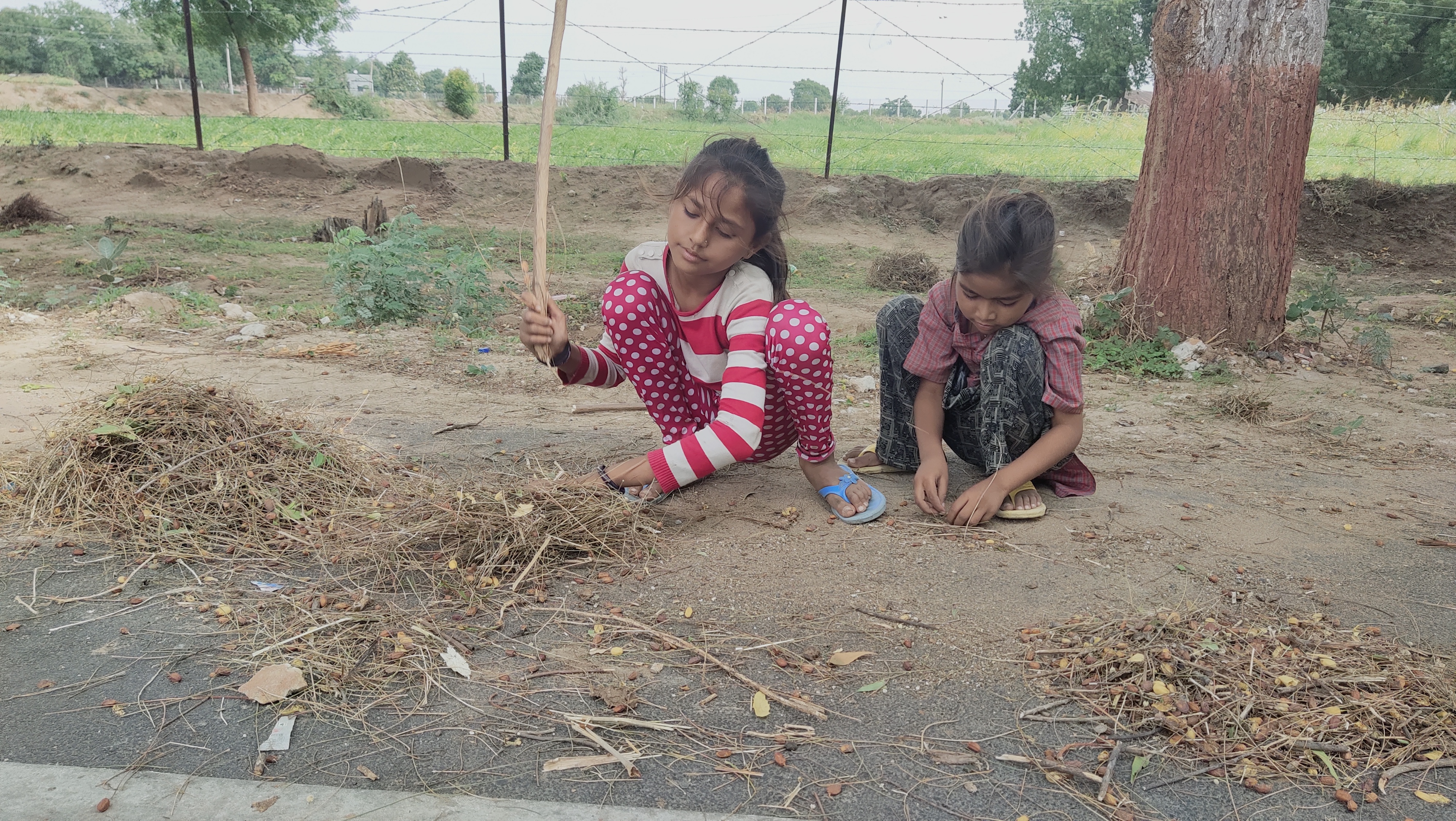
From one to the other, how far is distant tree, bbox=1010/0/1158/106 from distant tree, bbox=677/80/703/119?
21.0 metres

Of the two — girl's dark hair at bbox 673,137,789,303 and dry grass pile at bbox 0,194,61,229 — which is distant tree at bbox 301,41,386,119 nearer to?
dry grass pile at bbox 0,194,61,229

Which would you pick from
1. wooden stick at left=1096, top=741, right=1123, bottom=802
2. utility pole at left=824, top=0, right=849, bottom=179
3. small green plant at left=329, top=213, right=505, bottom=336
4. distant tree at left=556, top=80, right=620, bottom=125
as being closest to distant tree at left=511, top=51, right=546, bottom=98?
distant tree at left=556, top=80, right=620, bottom=125

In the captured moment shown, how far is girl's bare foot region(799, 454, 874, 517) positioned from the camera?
253 centimetres

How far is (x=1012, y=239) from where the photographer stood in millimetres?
2217

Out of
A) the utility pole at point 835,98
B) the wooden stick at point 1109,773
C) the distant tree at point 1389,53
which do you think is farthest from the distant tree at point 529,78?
the distant tree at point 1389,53

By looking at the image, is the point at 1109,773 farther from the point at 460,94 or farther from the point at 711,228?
the point at 460,94

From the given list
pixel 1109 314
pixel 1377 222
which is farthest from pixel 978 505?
pixel 1377 222

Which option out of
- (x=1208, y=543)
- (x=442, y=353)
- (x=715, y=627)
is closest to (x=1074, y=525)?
(x=1208, y=543)

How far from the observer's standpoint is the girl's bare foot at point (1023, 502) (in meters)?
2.54

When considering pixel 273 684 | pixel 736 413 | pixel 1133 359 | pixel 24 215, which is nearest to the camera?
pixel 273 684

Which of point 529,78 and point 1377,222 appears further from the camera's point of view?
point 529,78

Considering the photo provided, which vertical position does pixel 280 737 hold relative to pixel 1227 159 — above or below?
below

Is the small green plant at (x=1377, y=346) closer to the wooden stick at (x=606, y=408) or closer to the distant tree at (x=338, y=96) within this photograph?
the wooden stick at (x=606, y=408)

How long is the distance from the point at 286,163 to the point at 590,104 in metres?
4.71
